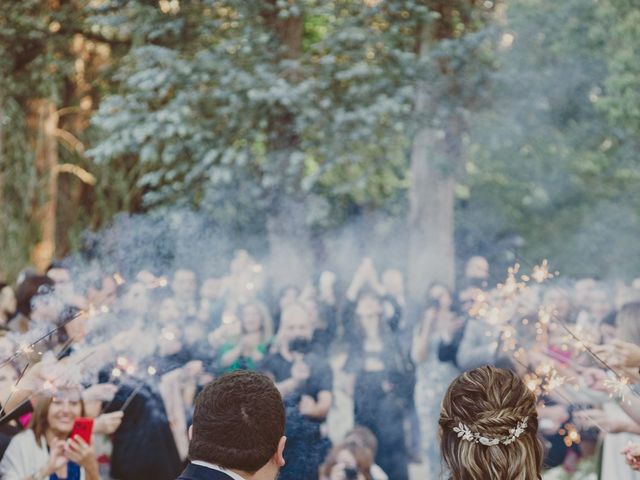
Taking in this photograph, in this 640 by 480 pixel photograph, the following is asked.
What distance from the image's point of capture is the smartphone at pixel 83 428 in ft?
12.9

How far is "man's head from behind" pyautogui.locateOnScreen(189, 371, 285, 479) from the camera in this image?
2330 mm

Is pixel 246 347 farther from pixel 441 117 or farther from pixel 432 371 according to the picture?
pixel 441 117

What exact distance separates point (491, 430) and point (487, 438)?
0.03 metres

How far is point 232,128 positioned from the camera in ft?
31.0

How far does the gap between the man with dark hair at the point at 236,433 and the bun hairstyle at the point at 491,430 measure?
1.75 feet

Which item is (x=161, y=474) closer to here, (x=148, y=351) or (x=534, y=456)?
(x=148, y=351)

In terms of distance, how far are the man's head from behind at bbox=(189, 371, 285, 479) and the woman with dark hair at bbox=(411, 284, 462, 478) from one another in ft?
13.1

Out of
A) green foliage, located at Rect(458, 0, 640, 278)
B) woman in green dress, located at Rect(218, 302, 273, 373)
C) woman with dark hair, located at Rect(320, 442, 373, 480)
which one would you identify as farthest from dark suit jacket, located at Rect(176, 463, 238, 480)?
green foliage, located at Rect(458, 0, 640, 278)

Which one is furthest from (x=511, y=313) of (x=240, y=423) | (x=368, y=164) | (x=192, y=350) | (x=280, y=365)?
(x=368, y=164)

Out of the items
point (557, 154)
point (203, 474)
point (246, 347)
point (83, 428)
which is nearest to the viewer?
point (203, 474)

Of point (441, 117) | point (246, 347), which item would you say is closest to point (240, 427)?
point (246, 347)

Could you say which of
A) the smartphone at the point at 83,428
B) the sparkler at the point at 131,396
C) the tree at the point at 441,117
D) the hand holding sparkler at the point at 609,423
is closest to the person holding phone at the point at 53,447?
the smartphone at the point at 83,428

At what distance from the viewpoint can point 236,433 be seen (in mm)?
2340

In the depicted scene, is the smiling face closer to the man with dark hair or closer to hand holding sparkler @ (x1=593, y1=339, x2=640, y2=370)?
the man with dark hair
